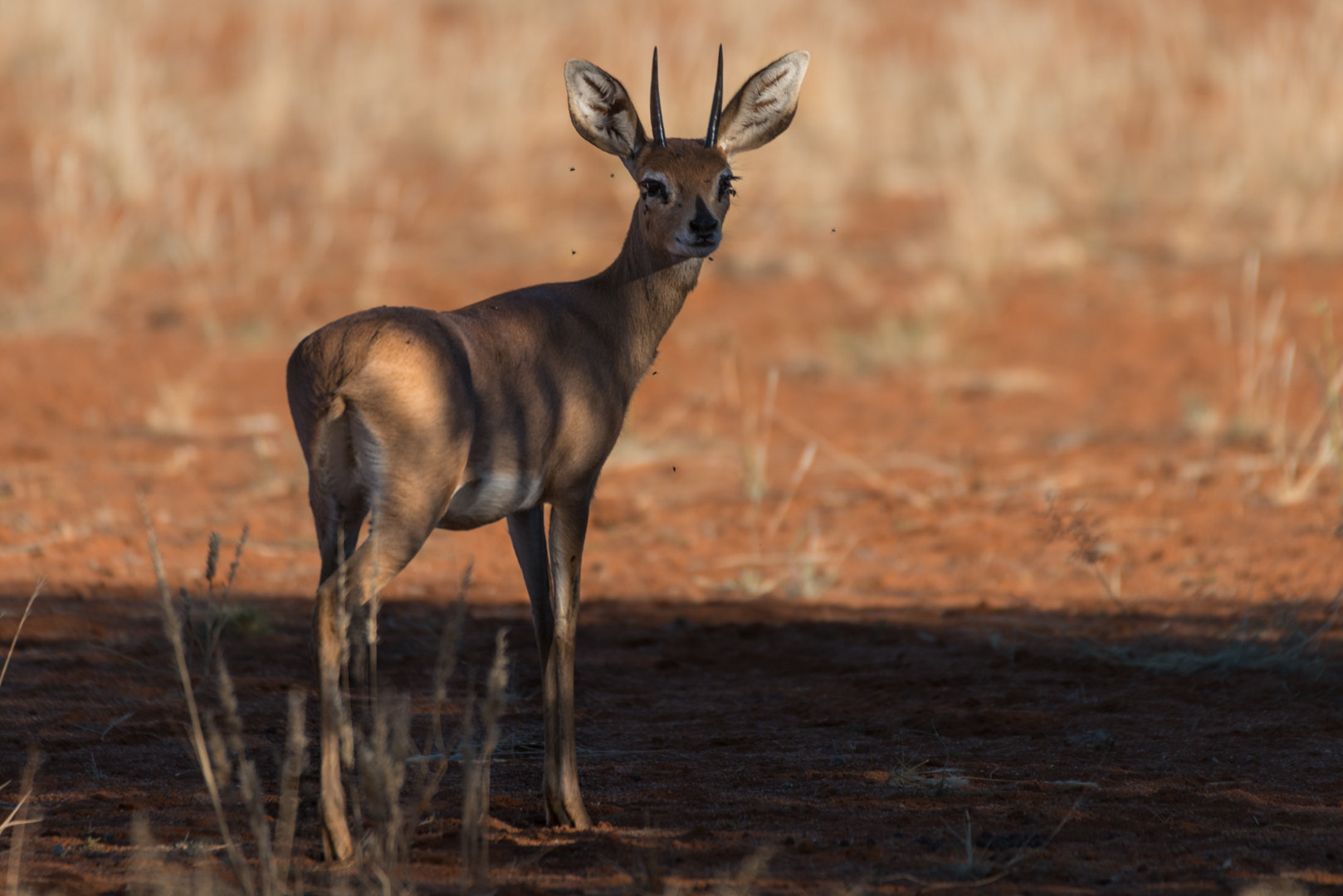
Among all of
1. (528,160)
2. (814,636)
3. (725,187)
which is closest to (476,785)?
(725,187)

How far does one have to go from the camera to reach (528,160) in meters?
18.1

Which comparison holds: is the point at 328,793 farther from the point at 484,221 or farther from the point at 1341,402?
the point at 484,221

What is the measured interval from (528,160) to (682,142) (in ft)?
44.2

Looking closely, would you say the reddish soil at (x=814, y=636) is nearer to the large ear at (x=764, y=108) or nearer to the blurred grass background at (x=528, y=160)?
the blurred grass background at (x=528, y=160)

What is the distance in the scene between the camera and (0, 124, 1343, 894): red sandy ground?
4.21 m

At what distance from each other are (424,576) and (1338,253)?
423 inches

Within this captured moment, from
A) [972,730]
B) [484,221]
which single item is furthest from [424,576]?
[484,221]

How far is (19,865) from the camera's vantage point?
3.85 meters

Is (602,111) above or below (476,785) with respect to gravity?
above

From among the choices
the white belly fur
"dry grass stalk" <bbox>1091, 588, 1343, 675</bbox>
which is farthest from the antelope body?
"dry grass stalk" <bbox>1091, 588, 1343, 675</bbox>

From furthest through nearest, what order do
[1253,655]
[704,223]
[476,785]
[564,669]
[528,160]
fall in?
[528,160]
[1253,655]
[704,223]
[564,669]
[476,785]

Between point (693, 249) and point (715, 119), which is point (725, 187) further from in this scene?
point (693, 249)

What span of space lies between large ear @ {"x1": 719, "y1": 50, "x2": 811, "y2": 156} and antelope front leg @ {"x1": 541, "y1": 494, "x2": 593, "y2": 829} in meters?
1.66

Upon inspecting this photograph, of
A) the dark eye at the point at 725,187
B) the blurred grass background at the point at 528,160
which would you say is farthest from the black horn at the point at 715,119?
the blurred grass background at the point at 528,160
